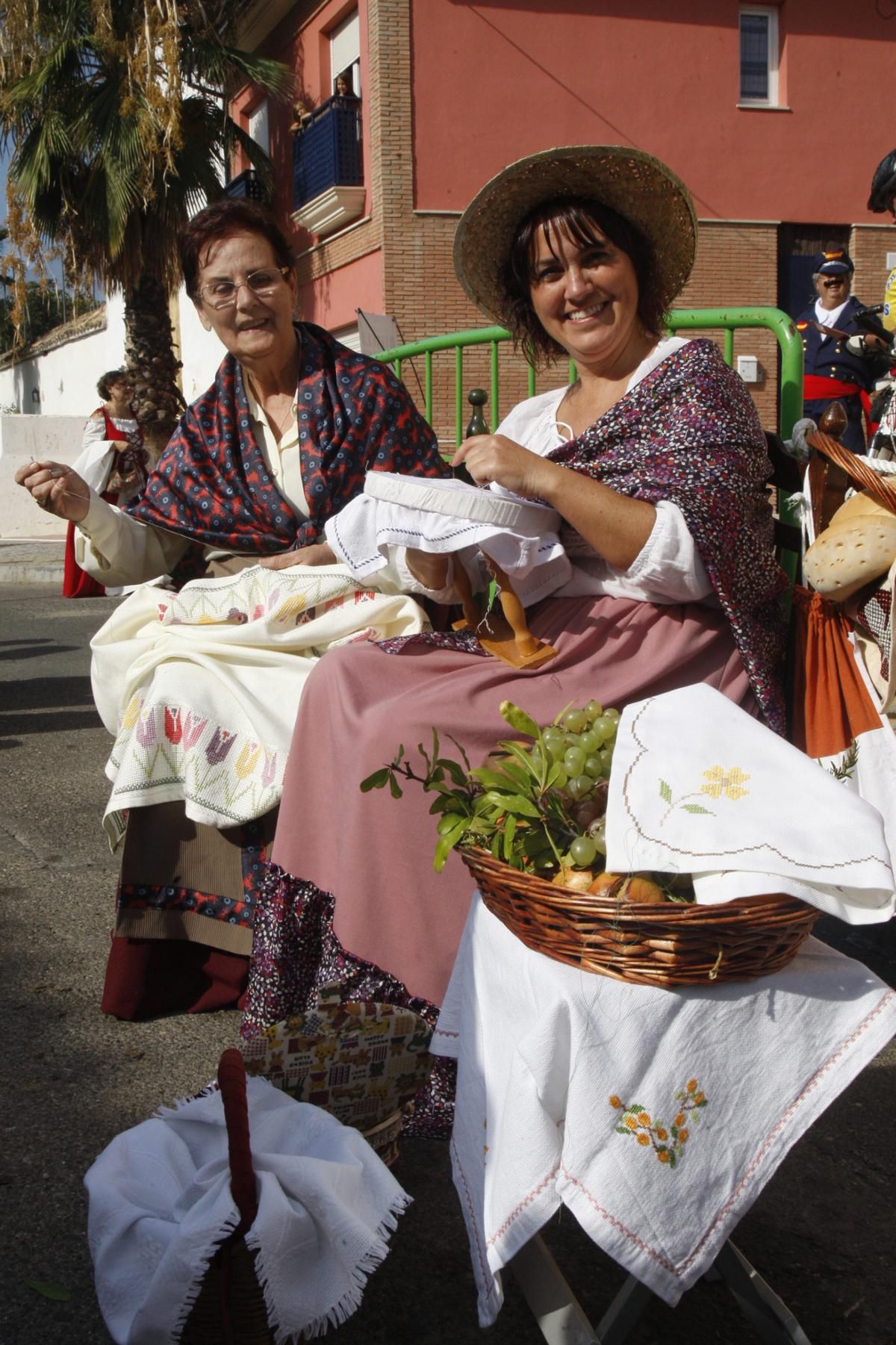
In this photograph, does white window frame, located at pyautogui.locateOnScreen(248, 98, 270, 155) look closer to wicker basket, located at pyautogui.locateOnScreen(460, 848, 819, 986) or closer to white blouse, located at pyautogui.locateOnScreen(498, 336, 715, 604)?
white blouse, located at pyautogui.locateOnScreen(498, 336, 715, 604)

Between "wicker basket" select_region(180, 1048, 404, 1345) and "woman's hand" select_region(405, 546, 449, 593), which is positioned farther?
"woman's hand" select_region(405, 546, 449, 593)

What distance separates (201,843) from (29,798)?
2.09m

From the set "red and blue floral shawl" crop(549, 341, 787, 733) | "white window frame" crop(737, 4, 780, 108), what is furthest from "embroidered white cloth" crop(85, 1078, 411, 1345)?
"white window frame" crop(737, 4, 780, 108)

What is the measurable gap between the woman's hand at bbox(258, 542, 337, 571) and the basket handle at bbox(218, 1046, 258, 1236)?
1.64m

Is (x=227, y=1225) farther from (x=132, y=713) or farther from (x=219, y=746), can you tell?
(x=132, y=713)

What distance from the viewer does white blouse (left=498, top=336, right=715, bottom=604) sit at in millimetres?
2193

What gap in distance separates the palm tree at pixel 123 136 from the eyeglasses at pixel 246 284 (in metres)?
11.0

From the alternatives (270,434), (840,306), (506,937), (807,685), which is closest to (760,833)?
(506,937)

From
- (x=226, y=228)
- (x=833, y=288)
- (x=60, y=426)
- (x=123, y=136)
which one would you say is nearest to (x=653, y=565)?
(x=226, y=228)

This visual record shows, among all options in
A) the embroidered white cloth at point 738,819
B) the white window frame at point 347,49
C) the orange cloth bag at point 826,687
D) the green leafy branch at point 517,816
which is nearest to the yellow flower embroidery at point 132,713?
the green leafy branch at point 517,816

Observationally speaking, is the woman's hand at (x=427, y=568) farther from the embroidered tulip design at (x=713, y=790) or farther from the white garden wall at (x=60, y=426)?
the white garden wall at (x=60, y=426)

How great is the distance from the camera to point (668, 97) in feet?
48.9

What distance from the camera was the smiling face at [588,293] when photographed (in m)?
2.55

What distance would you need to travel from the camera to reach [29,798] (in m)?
4.64
